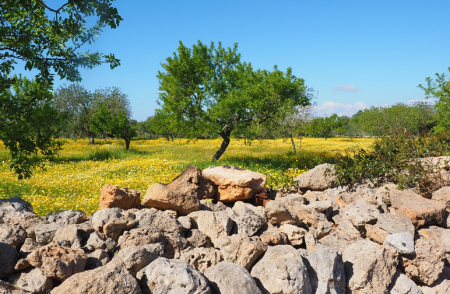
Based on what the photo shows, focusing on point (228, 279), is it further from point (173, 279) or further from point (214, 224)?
point (214, 224)

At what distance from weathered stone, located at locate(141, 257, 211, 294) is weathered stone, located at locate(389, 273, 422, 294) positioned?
363cm

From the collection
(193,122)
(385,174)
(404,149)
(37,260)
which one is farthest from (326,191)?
(193,122)

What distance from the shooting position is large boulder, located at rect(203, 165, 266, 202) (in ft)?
27.3

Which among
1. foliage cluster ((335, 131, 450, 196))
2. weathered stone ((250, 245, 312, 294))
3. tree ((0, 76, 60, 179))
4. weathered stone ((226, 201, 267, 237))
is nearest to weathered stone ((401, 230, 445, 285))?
weathered stone ((250, 245, 312, 294))

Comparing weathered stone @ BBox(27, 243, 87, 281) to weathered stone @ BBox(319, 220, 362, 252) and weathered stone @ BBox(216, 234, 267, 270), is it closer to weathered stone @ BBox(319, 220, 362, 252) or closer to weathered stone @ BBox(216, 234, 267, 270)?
weathered stone @ BBox(216, 234, 267, 270)

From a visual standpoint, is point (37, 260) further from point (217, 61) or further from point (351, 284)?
point (217, 61)

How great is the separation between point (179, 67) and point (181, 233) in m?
15.2

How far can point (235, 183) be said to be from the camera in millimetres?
8305

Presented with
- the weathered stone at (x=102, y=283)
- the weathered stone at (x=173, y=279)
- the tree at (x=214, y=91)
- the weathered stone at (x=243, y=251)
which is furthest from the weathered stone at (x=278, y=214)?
the tree at (x=214, y=91)

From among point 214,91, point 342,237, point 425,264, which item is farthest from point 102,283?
point 214,91

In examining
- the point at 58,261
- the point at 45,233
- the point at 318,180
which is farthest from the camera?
the point at 318,180

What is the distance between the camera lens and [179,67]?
64.8ft

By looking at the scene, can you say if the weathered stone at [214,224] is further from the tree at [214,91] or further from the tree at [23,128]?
the tree at [214,91]

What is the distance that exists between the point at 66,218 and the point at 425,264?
7110mm
